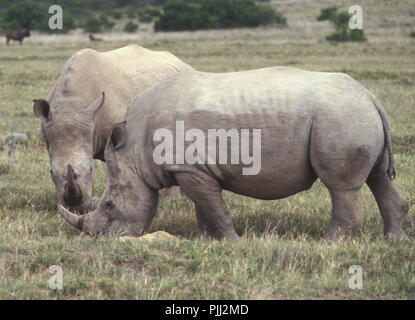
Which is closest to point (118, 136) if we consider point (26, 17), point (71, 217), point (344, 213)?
point (71, 217)

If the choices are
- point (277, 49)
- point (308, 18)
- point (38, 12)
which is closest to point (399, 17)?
point (308, 18)

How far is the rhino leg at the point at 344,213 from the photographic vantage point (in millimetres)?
6086

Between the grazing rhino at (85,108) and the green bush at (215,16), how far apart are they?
108ft

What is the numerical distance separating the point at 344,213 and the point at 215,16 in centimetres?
3635

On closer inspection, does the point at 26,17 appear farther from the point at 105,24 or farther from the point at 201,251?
the point at 201,251

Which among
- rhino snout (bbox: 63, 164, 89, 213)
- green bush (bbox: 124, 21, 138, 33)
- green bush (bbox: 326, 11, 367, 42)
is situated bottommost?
rhino snout (bbox: 63, 164, 89, 213)

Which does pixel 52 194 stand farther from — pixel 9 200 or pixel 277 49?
pixel 277 49

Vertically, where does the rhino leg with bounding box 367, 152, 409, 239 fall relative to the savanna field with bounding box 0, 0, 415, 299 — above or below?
above

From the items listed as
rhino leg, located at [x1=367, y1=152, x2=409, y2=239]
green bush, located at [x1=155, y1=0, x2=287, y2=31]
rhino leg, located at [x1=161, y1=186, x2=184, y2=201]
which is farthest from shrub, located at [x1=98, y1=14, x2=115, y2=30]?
rhino leg, located at [x1=367, y1=152, x2=409, y2=239]

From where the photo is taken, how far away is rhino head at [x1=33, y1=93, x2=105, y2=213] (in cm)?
661

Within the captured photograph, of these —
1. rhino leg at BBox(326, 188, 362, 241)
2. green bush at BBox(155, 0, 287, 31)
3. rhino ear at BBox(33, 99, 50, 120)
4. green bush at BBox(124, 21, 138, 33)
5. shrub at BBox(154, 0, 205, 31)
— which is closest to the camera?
rhino leg at BBox(326, 188, 362, 241)
